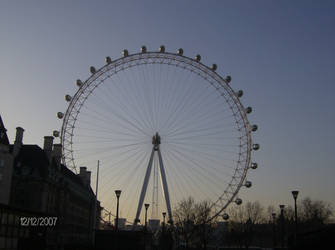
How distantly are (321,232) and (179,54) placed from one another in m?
30.6

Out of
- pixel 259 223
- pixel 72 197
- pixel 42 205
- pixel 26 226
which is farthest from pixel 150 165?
pixel 259 223

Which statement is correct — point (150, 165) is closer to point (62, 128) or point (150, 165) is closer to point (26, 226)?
point (62, 128)

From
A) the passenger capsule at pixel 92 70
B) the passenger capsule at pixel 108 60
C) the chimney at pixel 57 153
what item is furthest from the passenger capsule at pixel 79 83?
the chimney at pixel 57 153

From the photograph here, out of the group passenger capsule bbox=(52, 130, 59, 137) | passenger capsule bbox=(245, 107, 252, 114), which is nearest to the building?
passenger capsule bbox=(52, 130, 59, 137)

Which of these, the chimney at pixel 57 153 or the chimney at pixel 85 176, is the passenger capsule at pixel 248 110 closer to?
the chimney at pixel 57 153

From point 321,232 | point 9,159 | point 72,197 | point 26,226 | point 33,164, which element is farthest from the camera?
point 72,197

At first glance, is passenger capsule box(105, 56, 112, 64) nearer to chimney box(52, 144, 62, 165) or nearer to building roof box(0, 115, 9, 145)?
building roof box(0, 115, 9, 145)

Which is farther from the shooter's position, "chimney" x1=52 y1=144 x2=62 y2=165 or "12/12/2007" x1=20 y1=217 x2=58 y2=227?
"chimney" x1=52 y1=144 x2=62 y2=165

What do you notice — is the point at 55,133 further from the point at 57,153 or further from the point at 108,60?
the point at 57,153

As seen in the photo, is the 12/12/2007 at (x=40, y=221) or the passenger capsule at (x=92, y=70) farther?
the passenger capsule at (x=92, y=70)

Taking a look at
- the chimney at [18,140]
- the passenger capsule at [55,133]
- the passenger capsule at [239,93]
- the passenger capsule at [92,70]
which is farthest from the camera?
the chimney at [18,140]

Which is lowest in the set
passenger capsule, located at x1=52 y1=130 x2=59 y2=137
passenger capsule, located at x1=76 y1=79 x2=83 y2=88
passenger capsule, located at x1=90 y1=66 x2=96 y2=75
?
passenger capsule, located at x1=52 y1=130 x2=59 y2=137

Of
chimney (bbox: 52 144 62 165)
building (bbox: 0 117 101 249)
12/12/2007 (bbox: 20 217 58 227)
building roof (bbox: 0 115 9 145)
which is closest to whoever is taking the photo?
12/12/2007 (bbox: 20 217 58 227)

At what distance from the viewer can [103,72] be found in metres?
51.5
